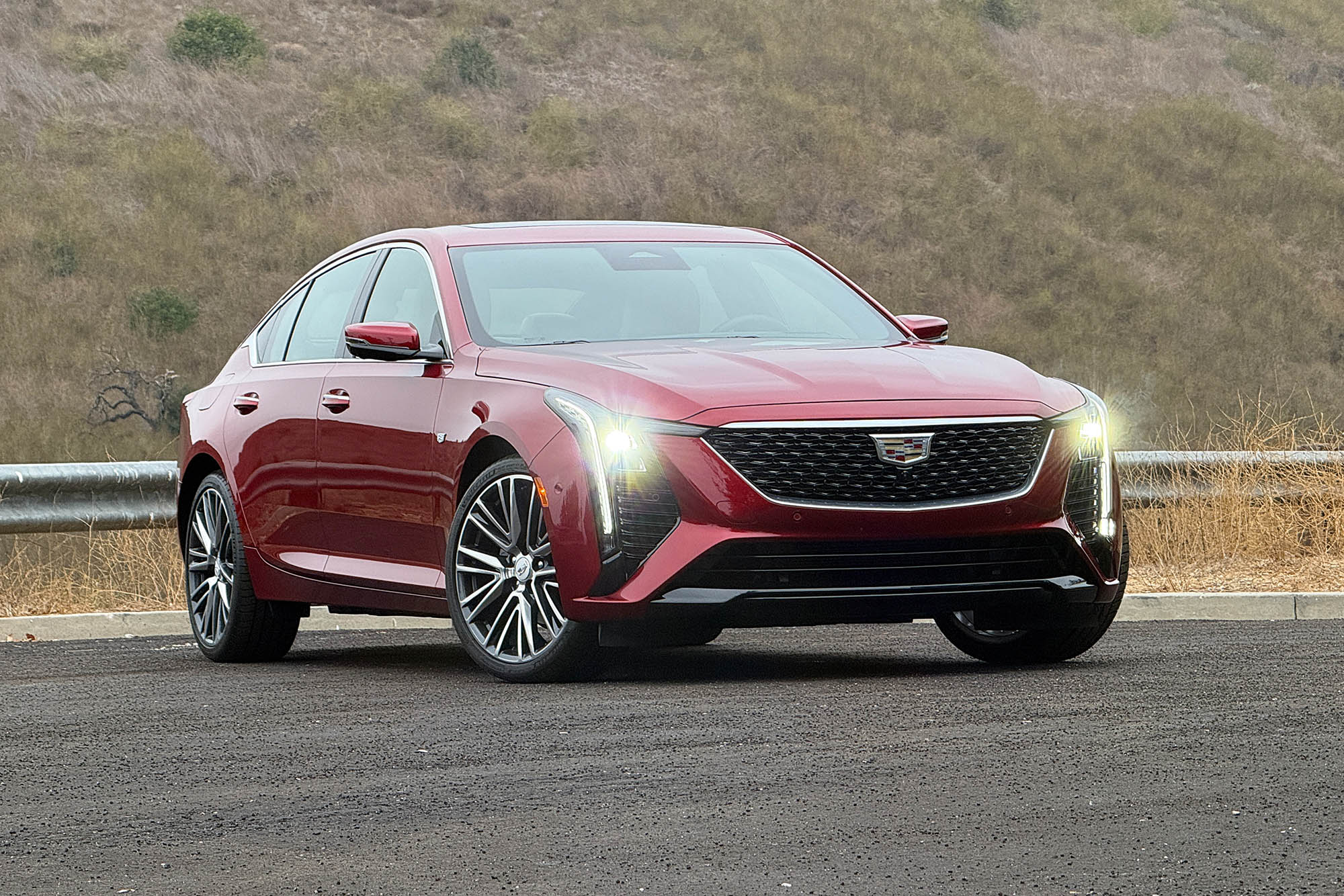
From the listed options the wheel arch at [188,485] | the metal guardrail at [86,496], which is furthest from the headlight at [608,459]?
the metal guardrail at [86,496]

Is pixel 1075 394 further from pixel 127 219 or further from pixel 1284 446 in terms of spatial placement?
pixel 127 219

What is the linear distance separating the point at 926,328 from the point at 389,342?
6.63 feet

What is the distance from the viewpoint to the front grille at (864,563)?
6.67 meters

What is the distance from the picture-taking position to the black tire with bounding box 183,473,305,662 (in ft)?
28.6

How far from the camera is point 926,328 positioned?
8133mm

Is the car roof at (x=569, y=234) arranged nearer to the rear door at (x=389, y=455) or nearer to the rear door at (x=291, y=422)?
the rear door at (x=389, y=455)

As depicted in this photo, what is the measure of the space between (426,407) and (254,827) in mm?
3026

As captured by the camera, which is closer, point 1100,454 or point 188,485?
point 1100,454

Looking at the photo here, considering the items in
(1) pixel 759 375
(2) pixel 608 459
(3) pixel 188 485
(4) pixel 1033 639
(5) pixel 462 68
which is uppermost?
(1) pixel 759 375

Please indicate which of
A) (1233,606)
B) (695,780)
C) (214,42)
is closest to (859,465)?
(695,780)

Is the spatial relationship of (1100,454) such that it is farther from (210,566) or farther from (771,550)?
(210,566)

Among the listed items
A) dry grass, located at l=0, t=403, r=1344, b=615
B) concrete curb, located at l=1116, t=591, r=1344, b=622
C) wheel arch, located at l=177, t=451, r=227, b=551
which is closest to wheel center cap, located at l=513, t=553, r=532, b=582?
wheel arch, located at l=177, t=451, r=227, b=551

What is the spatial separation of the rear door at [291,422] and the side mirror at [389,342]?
71 cm

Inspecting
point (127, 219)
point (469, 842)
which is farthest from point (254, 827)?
point (127, 219)
